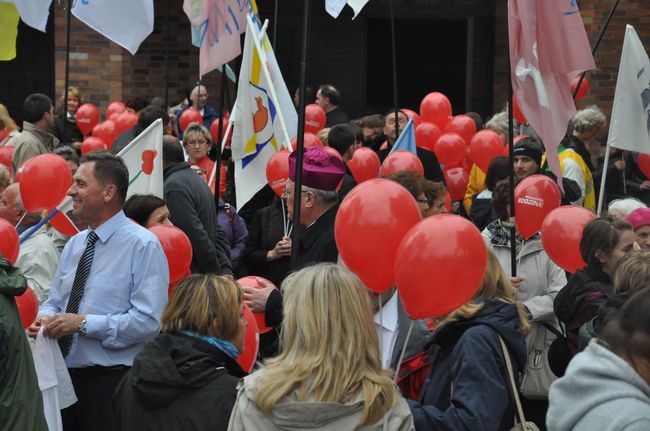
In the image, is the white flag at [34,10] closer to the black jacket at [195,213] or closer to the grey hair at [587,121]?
the black jacket at [195,213]

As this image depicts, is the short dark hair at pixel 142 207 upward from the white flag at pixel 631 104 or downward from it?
downward

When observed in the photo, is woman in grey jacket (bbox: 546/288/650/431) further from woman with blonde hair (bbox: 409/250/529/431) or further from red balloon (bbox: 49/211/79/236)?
red balloon (bbox: 49/211/79/236)

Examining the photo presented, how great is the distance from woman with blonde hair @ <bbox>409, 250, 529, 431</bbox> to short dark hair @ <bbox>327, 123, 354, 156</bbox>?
4.66m

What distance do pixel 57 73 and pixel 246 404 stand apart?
1192cm

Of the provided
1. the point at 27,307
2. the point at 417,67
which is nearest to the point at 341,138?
the point at 27,307

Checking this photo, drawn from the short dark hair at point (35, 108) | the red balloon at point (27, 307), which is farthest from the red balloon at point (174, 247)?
the short dark hair at point (35, 108)

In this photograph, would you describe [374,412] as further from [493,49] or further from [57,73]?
[493,49]

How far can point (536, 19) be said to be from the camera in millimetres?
5297

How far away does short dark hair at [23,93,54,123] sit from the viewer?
9172 mm

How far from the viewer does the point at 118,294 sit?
467 cm

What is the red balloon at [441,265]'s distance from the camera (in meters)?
3.55

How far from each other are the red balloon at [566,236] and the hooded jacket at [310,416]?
246 cm

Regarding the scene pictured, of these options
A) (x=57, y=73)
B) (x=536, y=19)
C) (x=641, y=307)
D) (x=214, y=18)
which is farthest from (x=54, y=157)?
(x=57, y=73)

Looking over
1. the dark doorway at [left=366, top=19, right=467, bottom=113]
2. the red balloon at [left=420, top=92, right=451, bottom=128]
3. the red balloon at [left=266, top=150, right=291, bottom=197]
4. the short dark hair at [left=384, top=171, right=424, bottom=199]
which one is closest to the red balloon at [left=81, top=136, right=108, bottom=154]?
the red balloon at [left=420, top=92, right=451, bottom=128]
